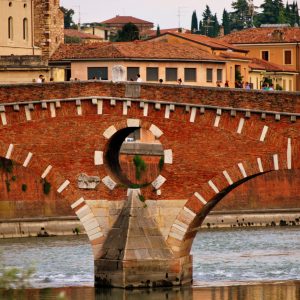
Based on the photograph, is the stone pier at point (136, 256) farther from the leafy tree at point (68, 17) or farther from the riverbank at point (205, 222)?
the leafy tree at point (68, 17)

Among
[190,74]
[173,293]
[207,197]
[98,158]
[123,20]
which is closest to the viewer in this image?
[173,293]

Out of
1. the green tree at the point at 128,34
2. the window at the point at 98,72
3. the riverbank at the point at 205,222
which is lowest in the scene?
the riverbank at the point at 205,222

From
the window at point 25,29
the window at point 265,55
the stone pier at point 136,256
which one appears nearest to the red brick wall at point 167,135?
the stone pier at point 136,256

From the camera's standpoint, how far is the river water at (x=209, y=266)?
43781mm

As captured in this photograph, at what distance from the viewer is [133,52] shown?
2813 inches

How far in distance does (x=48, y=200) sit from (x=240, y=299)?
22706 mm

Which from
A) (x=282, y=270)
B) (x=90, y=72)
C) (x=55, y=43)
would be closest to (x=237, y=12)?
(x=55, y=43)

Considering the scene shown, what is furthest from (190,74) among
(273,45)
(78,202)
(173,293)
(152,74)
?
(173,293)

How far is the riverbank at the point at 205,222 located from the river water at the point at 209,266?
130 centimetres

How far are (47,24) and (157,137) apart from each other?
3642cm

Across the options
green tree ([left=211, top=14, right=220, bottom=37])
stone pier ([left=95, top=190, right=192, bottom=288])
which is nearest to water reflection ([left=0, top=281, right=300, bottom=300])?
stone pier ([left=95, top=190, right=192, bottom=288])

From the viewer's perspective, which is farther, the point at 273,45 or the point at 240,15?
the point at 240,15

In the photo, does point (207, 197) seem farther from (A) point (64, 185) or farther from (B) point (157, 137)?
(A) point (64, 185)

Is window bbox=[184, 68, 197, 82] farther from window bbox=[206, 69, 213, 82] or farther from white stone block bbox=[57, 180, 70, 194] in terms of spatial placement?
white stone block bbox=[57, 180, 70, 194]
